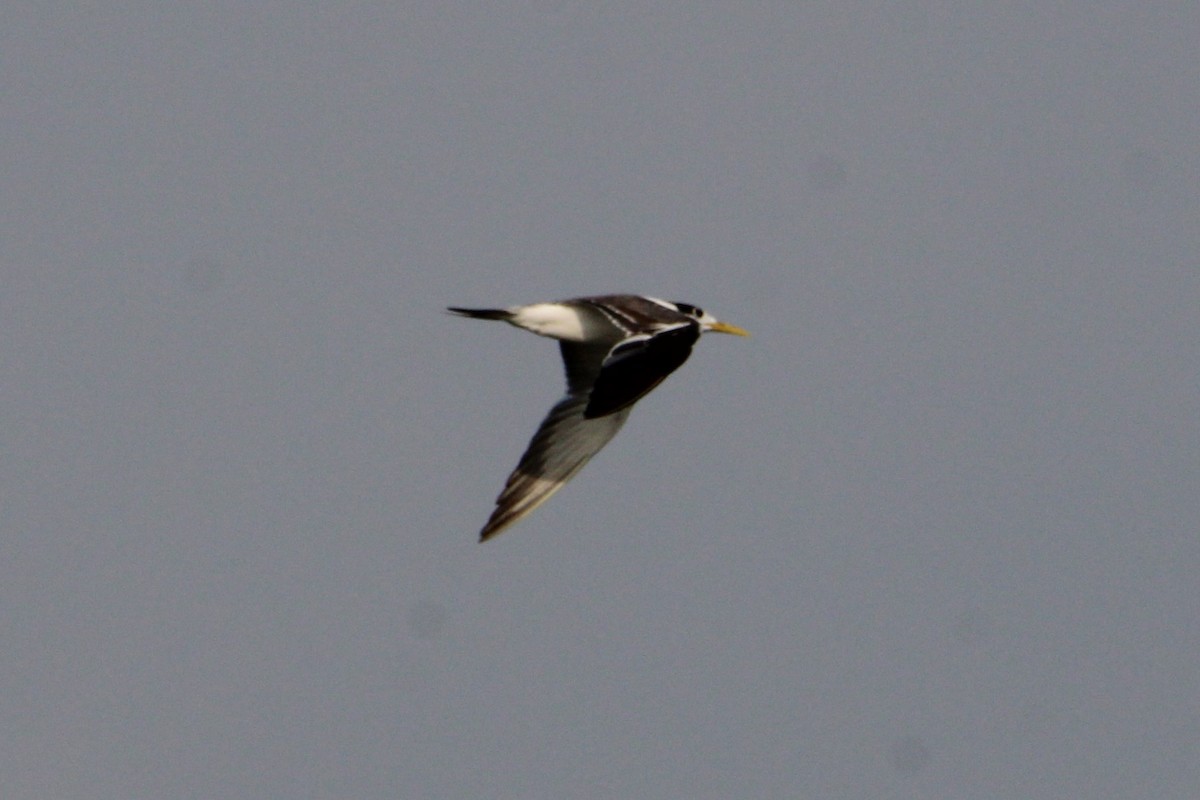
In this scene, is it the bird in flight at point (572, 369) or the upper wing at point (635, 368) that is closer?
the upper wing at point (635, 368)

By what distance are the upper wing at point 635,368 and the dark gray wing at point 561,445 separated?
94.2 inches

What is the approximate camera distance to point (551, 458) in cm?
2183

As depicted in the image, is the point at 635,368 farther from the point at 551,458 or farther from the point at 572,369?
the point at 572,369

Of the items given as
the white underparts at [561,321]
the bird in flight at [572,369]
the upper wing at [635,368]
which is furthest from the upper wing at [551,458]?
the upper wing at [635,368]

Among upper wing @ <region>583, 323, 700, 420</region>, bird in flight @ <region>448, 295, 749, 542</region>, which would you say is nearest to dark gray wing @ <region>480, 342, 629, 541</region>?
bird in flight @ <region>448, 295, 749, 542</region>

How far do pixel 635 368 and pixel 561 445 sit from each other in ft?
10.8

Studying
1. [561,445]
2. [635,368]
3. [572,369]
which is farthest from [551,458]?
[635,368]

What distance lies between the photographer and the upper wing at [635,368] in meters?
18.6

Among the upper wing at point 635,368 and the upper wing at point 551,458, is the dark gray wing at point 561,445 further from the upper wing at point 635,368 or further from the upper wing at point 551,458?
the upper wing at point 635,368

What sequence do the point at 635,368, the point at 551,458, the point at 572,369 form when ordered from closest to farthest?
the point at 635,368 → the point at 551,458 → the point at 572,369

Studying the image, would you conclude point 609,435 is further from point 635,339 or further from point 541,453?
point 635,339

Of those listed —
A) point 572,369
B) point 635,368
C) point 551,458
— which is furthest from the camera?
point 572,369

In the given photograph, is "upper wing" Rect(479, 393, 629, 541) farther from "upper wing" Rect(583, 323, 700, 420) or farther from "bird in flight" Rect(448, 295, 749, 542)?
"upper wing" Rect(583, 323, 700, 420)

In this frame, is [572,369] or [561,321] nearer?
[561,321]
